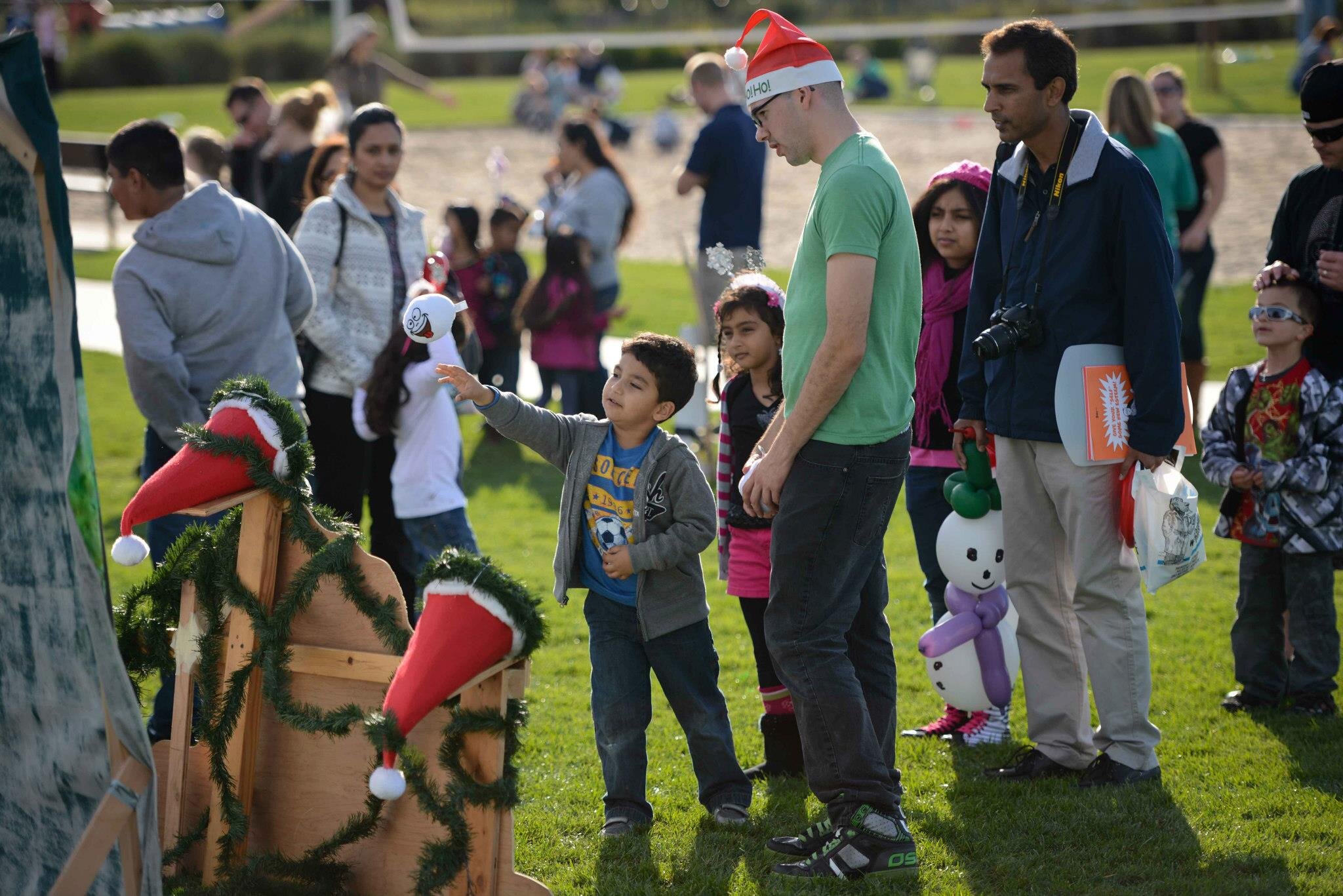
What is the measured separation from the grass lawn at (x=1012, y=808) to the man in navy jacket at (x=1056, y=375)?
0.84 ft

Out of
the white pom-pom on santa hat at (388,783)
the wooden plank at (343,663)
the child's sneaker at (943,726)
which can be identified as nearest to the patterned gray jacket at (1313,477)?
the child's sneaker at (943,726)

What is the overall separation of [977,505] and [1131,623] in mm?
645

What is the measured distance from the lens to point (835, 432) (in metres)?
3.53

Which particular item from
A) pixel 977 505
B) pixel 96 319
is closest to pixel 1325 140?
pixel 977 505

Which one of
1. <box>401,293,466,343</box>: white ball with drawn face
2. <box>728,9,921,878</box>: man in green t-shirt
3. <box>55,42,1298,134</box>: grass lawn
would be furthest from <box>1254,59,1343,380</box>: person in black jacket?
<box>55,42,1298,134</box>: grass lawn

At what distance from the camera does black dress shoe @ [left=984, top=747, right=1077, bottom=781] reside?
4.34m

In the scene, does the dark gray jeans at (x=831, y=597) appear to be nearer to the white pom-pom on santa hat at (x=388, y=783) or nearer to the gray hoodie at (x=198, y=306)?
the white pom-pom on santa hat at (x=388, y=783)

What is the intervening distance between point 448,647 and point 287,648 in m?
0.67

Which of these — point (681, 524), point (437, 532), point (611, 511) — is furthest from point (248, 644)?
point (437, 532)

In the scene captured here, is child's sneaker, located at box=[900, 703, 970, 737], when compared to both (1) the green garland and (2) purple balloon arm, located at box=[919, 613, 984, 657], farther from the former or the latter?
(1) the green garland

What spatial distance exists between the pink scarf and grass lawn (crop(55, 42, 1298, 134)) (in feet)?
87.3

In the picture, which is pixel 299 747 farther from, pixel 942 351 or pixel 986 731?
pixel 942 351

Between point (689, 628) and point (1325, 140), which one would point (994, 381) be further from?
point (1325, 140)

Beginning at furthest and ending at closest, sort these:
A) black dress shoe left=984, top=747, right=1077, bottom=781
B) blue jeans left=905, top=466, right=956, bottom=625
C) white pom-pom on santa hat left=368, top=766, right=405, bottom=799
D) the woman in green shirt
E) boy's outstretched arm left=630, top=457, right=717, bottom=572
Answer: the woman in green shirt
blue jeans left=905, top=466, right=956, bottom=625
black dress shoe left=984, top=747, right=1077, bottom=781
boy's outstretched arm left=630, top=457, right=717, bottom=572
white pom-pom on santa hat left=368, top=766, right=405, bottom=799
